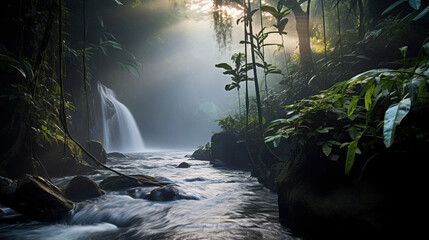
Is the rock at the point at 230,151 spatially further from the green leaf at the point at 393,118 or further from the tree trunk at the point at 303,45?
the green leaf at the point at 393,118

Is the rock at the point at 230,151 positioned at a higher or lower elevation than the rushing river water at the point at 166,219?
higher

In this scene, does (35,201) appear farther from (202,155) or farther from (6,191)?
(202,155)

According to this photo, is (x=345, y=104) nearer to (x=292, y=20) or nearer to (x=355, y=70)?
(x=355, y=70)

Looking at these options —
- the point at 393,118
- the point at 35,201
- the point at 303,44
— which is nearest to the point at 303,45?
the point at 303,44

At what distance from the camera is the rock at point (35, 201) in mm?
2475

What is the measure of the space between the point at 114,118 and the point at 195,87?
668 inches

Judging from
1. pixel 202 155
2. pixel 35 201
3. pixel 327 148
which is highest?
pixel 327 148

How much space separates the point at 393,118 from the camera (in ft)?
3.74

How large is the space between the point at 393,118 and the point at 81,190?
4158 millimetres

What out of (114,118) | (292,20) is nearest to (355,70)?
(292,20)

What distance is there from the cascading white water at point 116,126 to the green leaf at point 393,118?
14201mm

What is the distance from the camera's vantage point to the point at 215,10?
4.13 m

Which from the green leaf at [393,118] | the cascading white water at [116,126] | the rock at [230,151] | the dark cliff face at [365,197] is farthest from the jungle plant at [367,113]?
the cascading white water at [116,126]

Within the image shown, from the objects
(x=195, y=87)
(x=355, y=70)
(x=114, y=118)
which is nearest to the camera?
(x=355, y=70)
